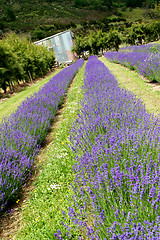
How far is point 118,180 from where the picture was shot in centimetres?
145

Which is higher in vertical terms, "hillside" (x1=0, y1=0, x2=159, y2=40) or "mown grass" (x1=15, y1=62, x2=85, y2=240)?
"hillside" (x1=0, y1=0, x2=159, y2=40)

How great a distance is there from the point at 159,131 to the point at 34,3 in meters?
121

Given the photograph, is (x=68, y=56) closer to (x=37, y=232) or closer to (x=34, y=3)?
(x=37, y=232)

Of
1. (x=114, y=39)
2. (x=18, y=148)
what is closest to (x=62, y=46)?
(x=114, y=39)

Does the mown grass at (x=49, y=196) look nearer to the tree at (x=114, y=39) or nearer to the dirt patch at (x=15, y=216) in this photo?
the dirt patch at (x=15, y=216)

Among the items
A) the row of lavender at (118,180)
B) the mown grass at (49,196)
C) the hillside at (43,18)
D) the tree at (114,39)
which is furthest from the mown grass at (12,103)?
the hillside at (43,18)

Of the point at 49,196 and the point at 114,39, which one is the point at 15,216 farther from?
the point at 114,39

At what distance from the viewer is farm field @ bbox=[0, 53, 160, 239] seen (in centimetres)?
121

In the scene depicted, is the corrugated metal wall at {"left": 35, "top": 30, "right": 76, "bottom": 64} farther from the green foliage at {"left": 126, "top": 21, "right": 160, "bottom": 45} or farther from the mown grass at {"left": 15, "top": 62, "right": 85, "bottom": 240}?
the mown grass at {"left": 15, "top": 62, "right": 85, "bottom": 240}

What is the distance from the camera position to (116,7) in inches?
5138

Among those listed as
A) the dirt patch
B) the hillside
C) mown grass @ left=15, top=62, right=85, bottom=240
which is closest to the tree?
mown grass @ left=15, top=62, right=85, bottom=240

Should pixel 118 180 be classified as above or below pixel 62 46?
below

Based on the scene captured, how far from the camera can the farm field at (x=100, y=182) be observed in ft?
3.99

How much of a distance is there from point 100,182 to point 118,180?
0.17m
